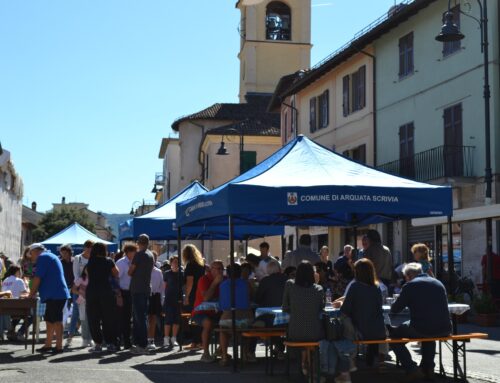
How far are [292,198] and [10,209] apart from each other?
4936 cm

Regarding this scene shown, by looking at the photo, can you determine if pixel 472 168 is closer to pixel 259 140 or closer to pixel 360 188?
pixel 360 188

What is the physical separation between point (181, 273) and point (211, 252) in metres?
41.7

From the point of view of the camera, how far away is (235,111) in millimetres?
69188

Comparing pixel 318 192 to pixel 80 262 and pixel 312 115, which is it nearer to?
pixel 80 262

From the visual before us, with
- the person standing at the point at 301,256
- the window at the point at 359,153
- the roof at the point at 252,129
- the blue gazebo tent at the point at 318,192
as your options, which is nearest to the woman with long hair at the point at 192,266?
the person standing at the point at 301,256

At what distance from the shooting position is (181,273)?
55.8ft

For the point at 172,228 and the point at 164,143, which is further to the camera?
the point at 164,143

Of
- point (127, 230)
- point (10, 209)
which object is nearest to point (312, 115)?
point (127, 230)

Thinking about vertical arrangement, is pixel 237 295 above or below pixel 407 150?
below

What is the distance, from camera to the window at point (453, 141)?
27.9 meters

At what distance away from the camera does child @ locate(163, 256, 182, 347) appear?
1653cm

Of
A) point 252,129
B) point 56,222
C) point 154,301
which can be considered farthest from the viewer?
point 56,222

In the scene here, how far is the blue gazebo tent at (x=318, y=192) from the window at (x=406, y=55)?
18.5 m

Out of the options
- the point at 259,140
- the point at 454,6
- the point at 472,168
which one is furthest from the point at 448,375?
the point at 259,140
